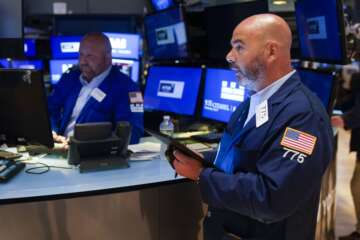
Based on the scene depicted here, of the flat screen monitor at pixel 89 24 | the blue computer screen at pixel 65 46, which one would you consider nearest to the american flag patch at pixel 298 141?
the blue computer screen at pixel 65 46

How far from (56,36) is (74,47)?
1.36 ft

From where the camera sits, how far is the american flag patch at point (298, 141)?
4.56 ft

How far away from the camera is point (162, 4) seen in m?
4.28

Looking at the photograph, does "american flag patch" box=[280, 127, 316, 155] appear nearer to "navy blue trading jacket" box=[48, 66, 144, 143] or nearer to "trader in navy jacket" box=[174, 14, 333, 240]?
"trader in navy jacket" box=[174, 14, 333, 240]

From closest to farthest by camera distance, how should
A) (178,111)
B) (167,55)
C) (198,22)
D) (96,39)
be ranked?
(96,39) → (178,111) → (198,22) → (167,55)

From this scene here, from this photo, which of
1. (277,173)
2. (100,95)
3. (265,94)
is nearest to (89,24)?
(100,95)

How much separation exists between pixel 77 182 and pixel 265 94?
93 cm

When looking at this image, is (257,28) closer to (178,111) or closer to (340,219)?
(178,111)

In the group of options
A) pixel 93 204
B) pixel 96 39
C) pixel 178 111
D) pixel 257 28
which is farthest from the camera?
pixel 178 111

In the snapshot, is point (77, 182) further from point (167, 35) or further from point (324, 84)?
point (167, 35)

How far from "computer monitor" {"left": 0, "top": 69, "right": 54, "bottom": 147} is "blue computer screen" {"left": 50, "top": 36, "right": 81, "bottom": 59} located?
3.70 metres

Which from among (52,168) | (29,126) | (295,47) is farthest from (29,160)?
(295,47)

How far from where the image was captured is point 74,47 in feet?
18.4

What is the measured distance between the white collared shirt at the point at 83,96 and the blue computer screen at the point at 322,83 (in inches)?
49.6
